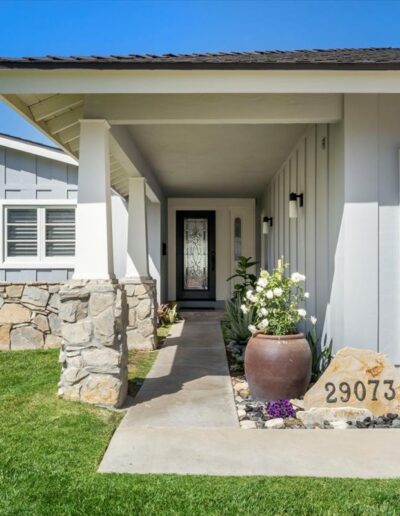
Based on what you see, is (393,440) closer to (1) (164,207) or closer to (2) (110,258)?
(2) (110,258)

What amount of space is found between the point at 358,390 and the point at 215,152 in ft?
14.1

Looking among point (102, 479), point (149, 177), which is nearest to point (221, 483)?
point (102, 479)

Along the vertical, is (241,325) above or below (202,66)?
below

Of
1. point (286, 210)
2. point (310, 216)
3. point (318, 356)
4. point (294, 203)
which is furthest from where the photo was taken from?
point (286, 210)

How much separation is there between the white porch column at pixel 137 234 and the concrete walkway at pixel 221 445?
276cm

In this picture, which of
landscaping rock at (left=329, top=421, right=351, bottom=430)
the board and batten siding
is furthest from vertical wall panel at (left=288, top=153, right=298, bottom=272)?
landscaping rock at (left=329, top=421, right=351, bottom=430)

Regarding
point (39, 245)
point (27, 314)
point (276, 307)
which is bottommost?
point (27, 314)

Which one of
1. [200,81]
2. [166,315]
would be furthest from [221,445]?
[166,315]

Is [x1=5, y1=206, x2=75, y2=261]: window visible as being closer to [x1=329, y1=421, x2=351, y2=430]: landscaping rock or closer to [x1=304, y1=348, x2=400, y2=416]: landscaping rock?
[x1=304, y1=348, x2=400, y2=416]: landscaping rock

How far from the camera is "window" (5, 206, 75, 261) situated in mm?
9141

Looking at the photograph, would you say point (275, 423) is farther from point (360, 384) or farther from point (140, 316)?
point (140, 316)

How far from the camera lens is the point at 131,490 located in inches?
102

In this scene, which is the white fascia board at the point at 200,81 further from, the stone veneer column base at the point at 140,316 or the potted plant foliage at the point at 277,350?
the stone veneer column base at the point at 140,316

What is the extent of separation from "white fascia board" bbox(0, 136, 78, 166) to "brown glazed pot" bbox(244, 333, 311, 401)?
6.10m
